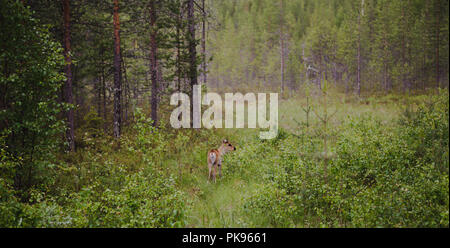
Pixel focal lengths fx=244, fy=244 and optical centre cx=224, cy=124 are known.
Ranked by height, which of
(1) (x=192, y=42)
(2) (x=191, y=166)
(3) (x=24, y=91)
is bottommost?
(2) (x=191, y=166)

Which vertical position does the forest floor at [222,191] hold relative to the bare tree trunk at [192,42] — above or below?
below

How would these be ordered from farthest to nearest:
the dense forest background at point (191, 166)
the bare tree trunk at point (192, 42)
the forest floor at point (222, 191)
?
the bare tree trunk at point (192, 42), the forest floor at point (222, 191), the dense forest background at point (191, 166)

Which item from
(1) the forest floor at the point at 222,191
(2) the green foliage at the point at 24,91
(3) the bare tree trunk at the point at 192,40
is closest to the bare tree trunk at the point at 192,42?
(3) the bare tree trunk at the point at 192,40

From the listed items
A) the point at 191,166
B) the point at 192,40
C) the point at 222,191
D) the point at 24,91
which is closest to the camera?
the point at 24,91

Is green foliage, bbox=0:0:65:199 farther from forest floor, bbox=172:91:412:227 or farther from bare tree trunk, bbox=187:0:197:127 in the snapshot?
bare tree trunk, bbox=187:0:197:127

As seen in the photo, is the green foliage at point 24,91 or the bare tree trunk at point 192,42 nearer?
the green foliage at point 24,91

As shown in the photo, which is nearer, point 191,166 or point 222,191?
point 222,191

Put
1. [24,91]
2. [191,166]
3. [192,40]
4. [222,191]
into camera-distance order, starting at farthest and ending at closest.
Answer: [192,40] → [191,166] → [222,191] → [24,91]

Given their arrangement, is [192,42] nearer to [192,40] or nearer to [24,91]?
[192,40]

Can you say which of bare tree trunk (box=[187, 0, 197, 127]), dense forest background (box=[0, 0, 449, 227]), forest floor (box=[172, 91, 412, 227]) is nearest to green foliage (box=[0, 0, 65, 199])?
dense forest background (box=[0, 0, 449, 227])

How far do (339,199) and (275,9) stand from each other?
4400 cm

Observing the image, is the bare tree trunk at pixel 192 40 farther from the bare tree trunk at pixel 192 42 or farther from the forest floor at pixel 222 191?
the forest floor at pixel 222 191

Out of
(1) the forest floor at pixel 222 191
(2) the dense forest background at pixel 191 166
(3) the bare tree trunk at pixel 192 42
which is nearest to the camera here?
(2) the dense forest background at pixel 191 166

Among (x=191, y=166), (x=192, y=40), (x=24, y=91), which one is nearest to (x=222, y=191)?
(x=191, y=166)
